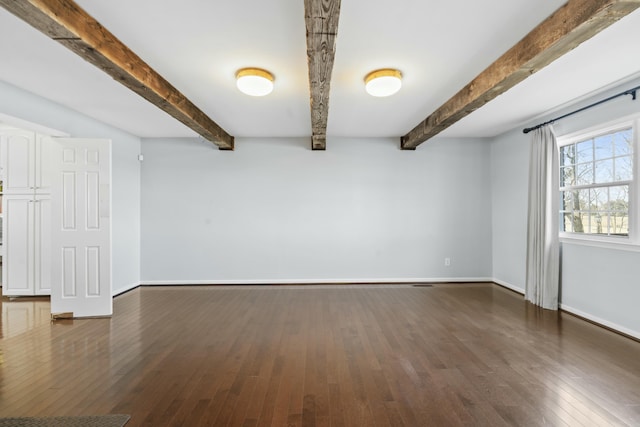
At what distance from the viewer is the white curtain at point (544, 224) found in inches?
155

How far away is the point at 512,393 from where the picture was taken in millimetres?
2143

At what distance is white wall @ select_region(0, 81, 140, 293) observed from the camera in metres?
3.66

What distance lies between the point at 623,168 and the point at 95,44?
16.1 ft

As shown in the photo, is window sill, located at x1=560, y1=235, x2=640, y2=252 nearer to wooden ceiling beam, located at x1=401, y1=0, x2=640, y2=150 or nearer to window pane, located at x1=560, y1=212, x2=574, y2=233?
window pane, located at x1=560, y1=212, x2=574, y2=233

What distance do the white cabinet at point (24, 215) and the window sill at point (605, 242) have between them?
283 inches

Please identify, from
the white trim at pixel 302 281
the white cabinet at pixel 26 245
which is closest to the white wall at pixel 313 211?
the white trim at pixel 302 281

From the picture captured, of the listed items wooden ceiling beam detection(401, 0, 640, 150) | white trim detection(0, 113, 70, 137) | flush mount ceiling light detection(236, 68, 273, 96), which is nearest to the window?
wooden ceiling beam detection(401, 0, 640, 150)

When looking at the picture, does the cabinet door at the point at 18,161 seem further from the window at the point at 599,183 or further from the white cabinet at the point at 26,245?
the window at the point at 599,183

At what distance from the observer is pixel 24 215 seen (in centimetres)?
454

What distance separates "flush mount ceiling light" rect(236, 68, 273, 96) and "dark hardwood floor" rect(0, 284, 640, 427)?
2.39 meters

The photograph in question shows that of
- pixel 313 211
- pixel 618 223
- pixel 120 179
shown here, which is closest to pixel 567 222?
pixel 618 223

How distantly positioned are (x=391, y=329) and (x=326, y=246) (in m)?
2.25

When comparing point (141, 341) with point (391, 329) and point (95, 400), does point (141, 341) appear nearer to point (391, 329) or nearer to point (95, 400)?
point (95, 400)

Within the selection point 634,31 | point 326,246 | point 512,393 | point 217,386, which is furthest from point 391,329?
point 634,31
